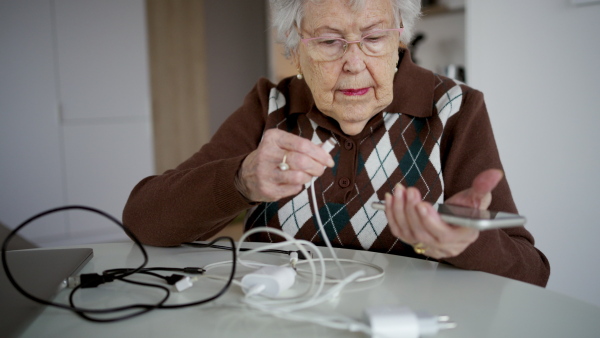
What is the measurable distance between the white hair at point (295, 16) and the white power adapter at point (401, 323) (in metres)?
0.77

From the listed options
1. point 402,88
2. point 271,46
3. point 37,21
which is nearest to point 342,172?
point 402,88

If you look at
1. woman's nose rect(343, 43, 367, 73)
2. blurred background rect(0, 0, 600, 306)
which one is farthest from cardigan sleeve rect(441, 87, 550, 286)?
blurred background rect(0, 0, 600, 306)

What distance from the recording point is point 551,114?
163 cm

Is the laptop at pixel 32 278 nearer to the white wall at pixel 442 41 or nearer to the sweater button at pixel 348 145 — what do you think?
the sweater button at pixel 348 145

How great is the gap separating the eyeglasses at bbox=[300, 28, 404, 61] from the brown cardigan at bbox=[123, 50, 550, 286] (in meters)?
0.14

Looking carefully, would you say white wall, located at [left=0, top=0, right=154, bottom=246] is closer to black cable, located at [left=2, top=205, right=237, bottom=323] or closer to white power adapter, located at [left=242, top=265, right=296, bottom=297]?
black cable, located at [left=2, top=205, right=237, bottom=323]

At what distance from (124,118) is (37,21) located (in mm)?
786

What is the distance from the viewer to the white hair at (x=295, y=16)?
1.24 meters

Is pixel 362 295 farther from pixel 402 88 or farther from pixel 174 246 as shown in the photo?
pixel 402 88

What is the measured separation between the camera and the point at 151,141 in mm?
3920

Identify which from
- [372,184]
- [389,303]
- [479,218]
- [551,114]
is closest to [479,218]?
[479,218]

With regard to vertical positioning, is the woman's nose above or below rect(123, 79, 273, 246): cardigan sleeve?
above

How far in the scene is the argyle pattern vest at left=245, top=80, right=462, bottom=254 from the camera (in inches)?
47.1

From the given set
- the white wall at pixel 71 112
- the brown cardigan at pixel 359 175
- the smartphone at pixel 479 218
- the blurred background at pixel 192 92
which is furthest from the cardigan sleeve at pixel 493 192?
the white wall at pixel 71 112
